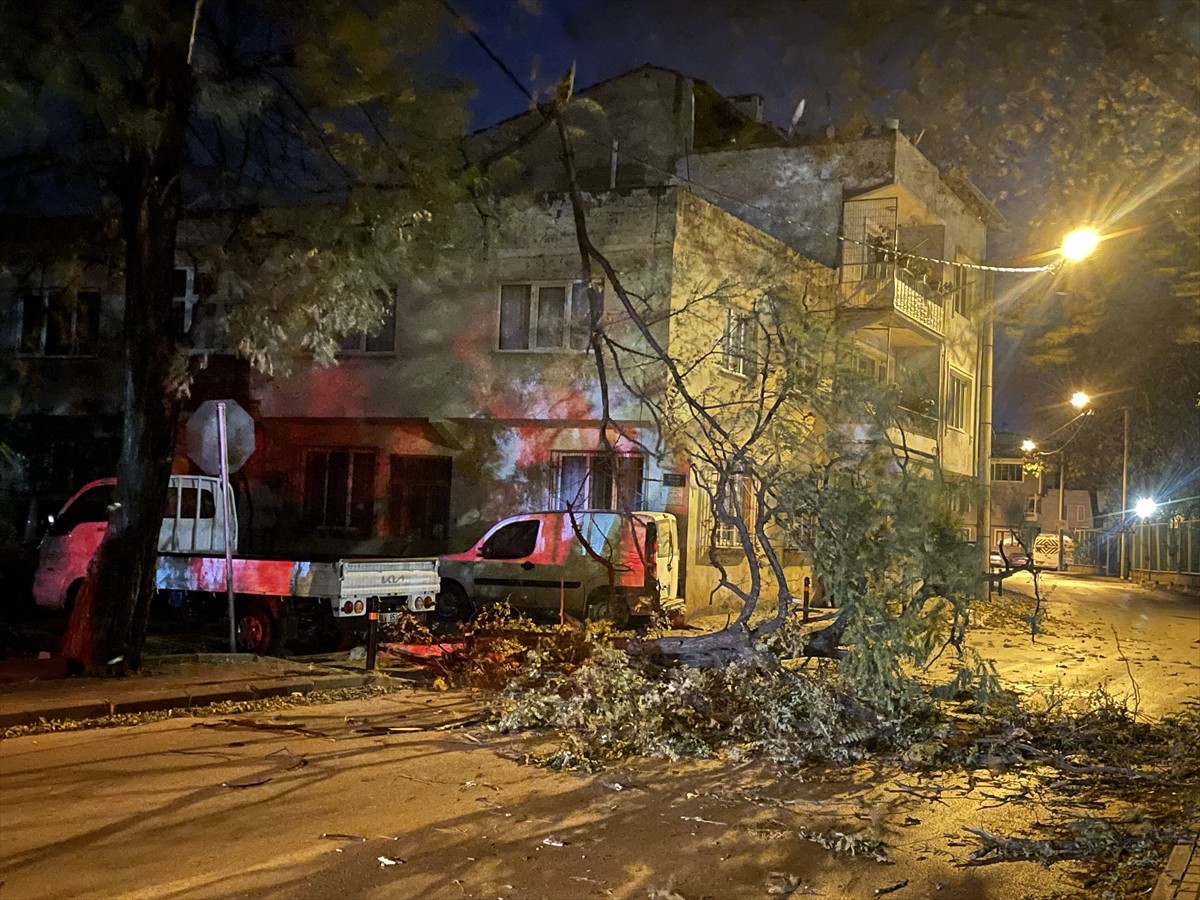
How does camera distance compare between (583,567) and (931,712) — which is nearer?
(931,712)

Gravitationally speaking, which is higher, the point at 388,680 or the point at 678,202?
the point at 678,202

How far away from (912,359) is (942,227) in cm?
352

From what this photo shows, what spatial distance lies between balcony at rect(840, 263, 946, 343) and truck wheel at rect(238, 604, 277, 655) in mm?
14572

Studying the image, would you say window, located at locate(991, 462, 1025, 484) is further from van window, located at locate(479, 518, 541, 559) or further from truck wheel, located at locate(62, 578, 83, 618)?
truck wheel, located at locate(62, 578, 83, 618)

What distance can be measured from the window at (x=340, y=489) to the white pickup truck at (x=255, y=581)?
608 cm

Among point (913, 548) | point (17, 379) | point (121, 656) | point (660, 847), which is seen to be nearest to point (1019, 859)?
point (660, 847)

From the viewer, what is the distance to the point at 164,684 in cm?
1015

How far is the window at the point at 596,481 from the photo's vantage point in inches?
749

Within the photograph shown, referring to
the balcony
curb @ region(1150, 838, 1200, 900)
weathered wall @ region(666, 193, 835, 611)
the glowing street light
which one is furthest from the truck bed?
the balcony

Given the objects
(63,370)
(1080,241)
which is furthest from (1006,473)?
(1080,241)

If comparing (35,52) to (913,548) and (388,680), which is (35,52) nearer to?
(388,680)

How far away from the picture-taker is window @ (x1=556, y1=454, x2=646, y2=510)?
19.0m

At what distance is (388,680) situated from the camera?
1130 cm

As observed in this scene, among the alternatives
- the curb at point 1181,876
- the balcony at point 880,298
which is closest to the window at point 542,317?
the balcony at point 880,298
